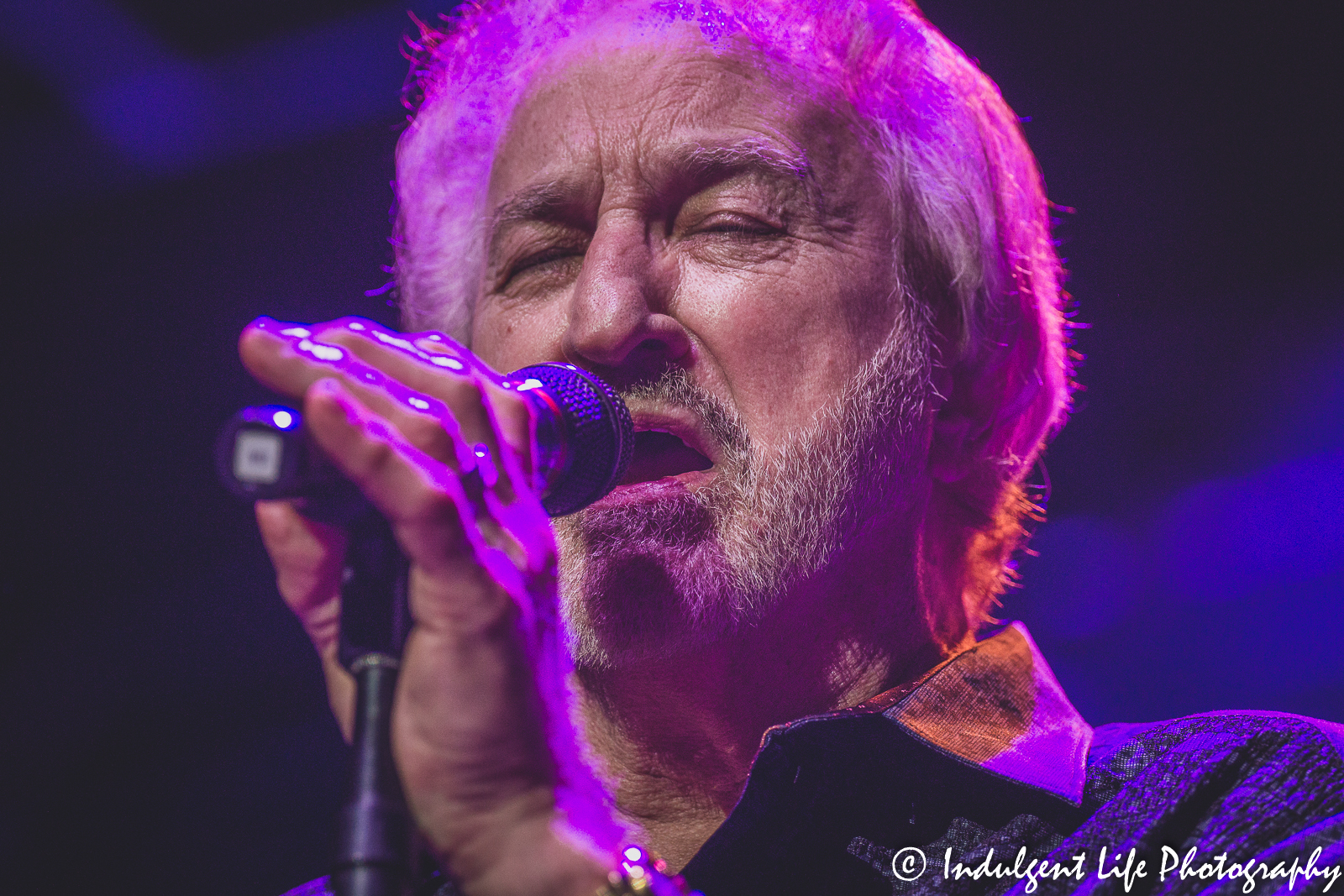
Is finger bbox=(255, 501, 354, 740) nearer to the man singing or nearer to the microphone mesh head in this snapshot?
the man singing

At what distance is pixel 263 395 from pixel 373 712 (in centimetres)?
245

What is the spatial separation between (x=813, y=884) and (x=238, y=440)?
36.3 inches

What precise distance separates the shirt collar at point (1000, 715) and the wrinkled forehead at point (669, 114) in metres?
0.85

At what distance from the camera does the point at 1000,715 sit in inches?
57.9

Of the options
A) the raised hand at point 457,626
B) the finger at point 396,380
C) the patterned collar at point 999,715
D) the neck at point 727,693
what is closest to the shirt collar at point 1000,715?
the patterned collar at point 999,715

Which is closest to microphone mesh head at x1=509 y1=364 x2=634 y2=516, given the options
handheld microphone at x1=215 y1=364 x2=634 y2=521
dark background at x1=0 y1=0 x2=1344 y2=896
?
handheld microphone at x1=215 y1=364 x2=634 y2=521

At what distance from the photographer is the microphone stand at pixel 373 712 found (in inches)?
29.8

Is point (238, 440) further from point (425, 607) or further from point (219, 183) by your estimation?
point (219, 183)

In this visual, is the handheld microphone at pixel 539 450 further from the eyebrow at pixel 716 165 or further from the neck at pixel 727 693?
the eyebrow at pixel 716 165

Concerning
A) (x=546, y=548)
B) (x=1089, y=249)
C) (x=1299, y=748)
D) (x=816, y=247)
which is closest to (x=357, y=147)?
(x=816, y=247)

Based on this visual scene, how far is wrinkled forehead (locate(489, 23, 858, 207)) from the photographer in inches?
67.0

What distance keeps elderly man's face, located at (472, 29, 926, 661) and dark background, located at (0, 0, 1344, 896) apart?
0.98 metres

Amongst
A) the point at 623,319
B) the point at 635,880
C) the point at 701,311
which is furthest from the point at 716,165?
Answer: the point at 635,880

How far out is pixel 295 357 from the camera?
0.83 meters
